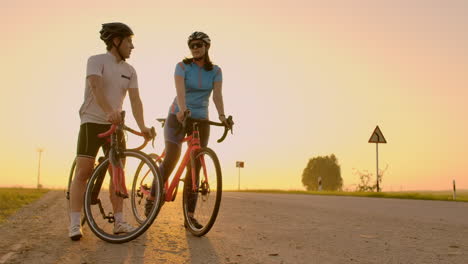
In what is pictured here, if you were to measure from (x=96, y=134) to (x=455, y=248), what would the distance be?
3.86m

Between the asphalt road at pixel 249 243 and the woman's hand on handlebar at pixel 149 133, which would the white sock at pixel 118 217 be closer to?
the asphalt road at pixel 249 243

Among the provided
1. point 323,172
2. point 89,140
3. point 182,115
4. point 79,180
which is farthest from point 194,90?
point 323,172

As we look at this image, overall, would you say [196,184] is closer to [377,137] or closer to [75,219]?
[75,219]

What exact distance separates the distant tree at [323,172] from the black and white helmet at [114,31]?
5676cm

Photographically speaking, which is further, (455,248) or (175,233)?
(175,233)

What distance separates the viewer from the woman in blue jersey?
5.54m

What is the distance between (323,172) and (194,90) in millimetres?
56609

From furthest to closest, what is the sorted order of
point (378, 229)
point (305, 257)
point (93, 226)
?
point (378, 229) → point (93, 226) → point (305, 257)

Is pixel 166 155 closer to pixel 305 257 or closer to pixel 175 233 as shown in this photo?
pixel 175 233

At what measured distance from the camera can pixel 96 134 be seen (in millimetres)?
4793

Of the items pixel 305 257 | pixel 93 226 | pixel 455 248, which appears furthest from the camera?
pixel 455 248

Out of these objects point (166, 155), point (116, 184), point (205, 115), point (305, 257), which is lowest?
point (305, 257)

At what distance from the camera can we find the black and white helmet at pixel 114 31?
4867 millimetres

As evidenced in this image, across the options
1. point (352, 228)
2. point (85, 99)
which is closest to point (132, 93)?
point (85, 99)
